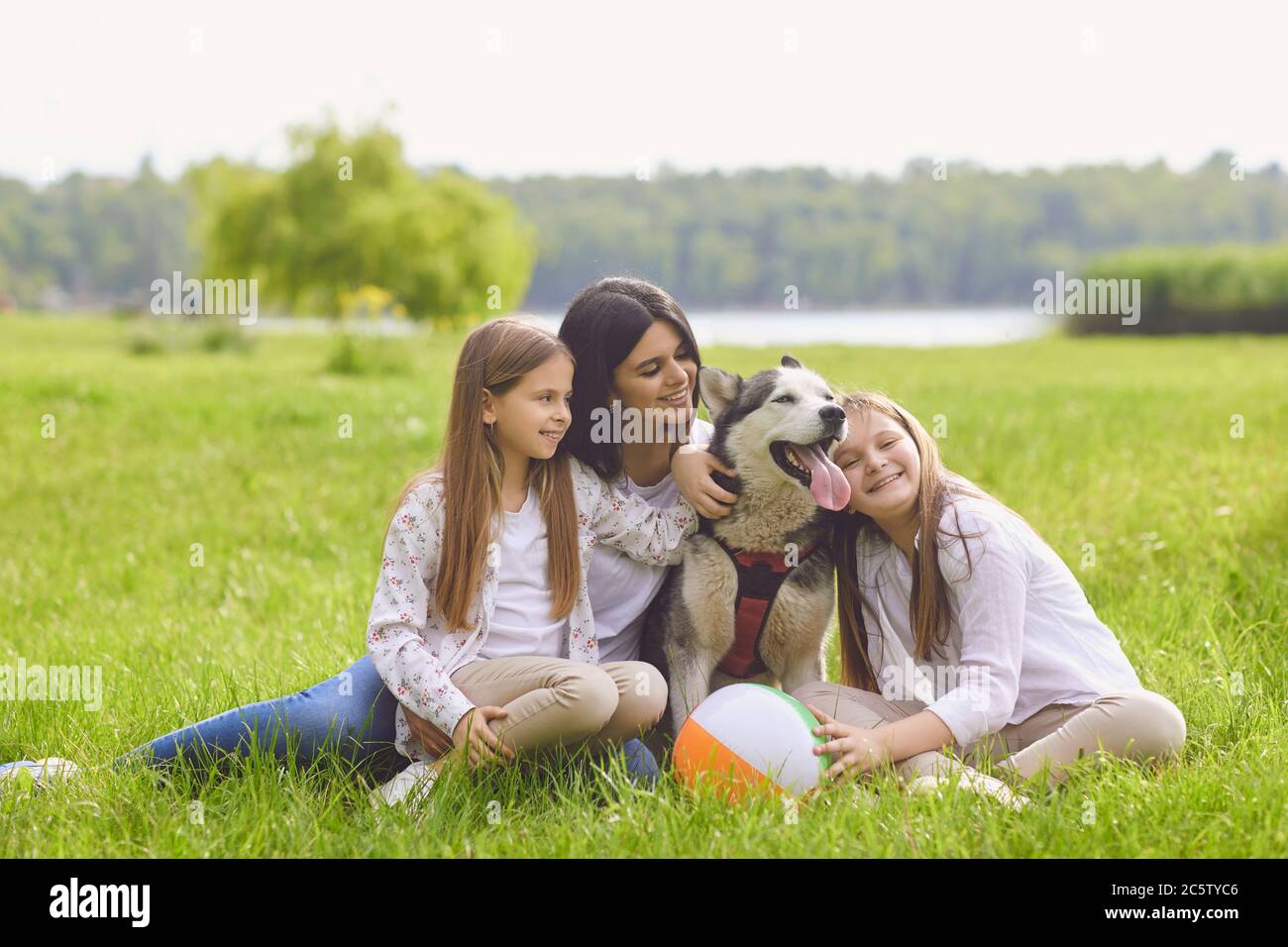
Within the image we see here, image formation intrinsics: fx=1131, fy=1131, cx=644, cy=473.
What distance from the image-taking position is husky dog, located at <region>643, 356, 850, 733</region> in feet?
12.4

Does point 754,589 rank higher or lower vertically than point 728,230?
lower

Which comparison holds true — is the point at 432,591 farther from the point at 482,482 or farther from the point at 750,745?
the point at 750,745

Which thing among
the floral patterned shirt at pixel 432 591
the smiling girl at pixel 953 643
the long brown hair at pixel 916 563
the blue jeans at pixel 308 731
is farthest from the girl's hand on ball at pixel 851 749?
the blue jeans at pixel 308 731

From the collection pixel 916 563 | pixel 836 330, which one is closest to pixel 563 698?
pixel 916 563

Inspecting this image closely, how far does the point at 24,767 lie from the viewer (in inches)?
140

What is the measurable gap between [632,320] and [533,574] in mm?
908

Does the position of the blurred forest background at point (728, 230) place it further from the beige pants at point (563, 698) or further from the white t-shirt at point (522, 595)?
the beige pants at point (563, 698)

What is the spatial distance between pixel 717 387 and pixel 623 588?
78cm

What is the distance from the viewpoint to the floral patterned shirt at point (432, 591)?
3.36 m

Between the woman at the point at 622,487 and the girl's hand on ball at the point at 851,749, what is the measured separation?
0.60m

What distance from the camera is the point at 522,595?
3.63 metres

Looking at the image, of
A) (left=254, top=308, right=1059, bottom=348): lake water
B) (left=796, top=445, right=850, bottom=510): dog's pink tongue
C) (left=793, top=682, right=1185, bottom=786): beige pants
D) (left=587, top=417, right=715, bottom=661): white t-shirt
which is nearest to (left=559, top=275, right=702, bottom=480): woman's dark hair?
(left=587, top=417, right=715, bottom=661): white t-shirt

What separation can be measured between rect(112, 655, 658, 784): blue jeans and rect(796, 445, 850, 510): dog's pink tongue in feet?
3.22

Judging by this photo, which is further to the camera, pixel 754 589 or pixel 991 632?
pixel 754 589
